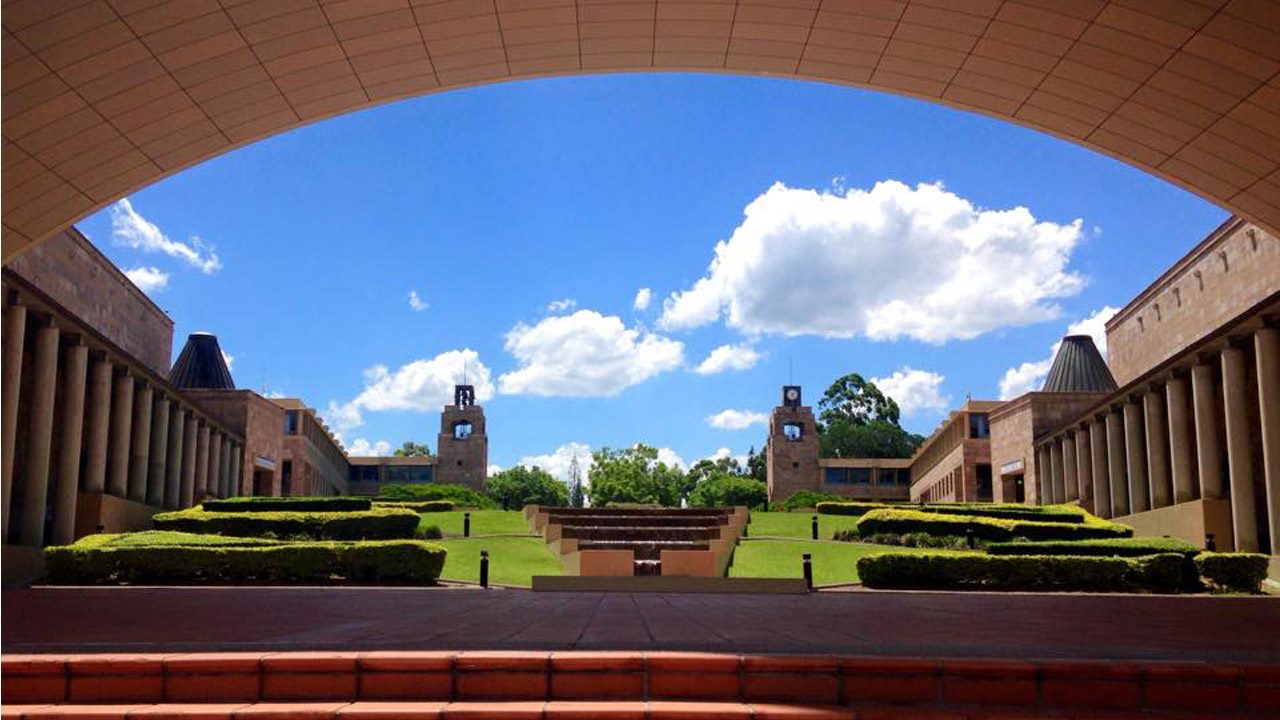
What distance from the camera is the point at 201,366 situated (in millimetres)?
62875

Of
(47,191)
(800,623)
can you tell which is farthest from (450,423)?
(800,623)

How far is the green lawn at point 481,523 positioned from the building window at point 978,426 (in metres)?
32.8

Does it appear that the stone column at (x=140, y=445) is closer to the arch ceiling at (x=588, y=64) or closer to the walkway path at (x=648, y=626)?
the arch ceiling at (x=588, y=64)

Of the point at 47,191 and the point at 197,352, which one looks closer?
the point at 47,191

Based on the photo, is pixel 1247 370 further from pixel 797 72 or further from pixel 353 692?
pixel 353 692

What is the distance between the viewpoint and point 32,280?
1361 inches

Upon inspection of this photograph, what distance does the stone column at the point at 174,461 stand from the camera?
40656mm

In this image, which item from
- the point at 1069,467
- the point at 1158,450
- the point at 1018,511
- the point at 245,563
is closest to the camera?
the point at 245,563

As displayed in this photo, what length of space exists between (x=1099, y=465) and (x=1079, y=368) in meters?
20.4

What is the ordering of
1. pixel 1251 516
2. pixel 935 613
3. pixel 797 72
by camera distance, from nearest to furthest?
pixel 935 613 < pixel 797 72 < pixel 1251 516

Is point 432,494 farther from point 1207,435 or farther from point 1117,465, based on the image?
point 1207,435

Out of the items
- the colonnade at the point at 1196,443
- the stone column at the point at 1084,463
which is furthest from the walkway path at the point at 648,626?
the stone column at the point at 1084,463

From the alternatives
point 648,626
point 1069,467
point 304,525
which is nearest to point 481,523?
point 304,525

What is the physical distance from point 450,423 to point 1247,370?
71.6m
